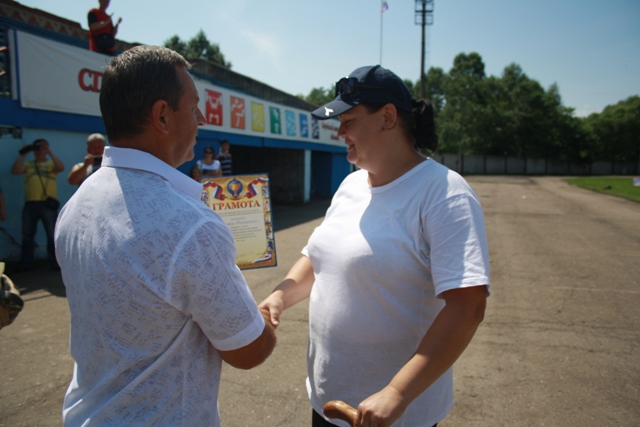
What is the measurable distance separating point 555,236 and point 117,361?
10.7 metres

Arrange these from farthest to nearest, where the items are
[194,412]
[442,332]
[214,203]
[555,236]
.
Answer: [555,236]
[214,203]
[442,332]
[194,412]

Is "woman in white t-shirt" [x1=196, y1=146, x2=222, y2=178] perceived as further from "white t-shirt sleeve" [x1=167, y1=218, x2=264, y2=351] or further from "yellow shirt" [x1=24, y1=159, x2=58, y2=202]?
"white t-shirt sleeve" [x1=167, y1=218, x2=264, y2=351]

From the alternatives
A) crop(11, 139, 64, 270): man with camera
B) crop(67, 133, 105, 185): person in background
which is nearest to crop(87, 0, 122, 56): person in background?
crop(11, 139, 64, 270): man with camera

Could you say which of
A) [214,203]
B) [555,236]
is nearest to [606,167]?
[555,236]

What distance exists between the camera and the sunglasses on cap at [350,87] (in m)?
1.68

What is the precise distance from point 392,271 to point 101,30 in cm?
837

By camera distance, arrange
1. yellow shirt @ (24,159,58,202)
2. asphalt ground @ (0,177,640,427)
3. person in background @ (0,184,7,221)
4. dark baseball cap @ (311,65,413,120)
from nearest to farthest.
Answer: dark baseball cap @ (311,65,413,120) < asphalt ground @ (0,177,640,427) < person in background @ (0,184,7,221) < yellow shirt @ (24,159,58,202)

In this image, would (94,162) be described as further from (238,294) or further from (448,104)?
(448,104)

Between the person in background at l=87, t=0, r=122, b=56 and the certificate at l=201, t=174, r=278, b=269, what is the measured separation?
7.28m

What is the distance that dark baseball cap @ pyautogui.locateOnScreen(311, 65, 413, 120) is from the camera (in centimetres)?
167

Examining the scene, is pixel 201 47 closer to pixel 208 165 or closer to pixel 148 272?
pixel 208 165

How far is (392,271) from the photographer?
5.08 ft

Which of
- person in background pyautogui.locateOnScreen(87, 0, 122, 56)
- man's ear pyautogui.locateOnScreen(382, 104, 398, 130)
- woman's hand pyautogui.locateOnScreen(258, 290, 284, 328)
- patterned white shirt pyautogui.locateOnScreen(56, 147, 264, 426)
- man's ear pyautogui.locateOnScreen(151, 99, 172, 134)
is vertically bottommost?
woman's hand pyautogui.locateOnScreen(258, 290, 284, 328)

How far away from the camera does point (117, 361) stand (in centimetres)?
117
